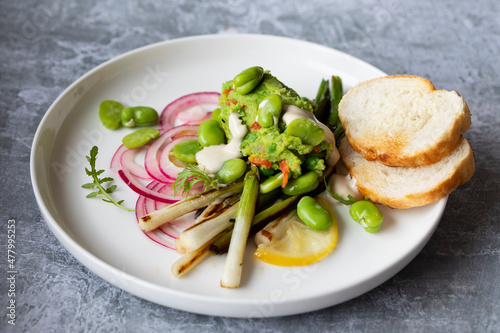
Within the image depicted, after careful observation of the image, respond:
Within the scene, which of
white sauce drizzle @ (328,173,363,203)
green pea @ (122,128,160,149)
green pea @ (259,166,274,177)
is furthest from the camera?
green pea @ (122,128,160,149)

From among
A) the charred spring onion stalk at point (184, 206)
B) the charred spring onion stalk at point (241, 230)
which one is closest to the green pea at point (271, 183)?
the charred spring onion stalk at point (241, 230)

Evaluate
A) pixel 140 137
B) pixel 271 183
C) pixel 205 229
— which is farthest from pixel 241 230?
pixel 140 137

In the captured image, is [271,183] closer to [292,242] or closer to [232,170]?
[232,170]

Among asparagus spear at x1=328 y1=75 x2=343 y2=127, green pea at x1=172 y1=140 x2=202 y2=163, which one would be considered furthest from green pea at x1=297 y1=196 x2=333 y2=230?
asparagus spear at x1=328 y1=75 x2=343 y2=127

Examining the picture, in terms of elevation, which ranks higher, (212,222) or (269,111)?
(269,111)

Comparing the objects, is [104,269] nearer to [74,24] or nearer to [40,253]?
[40,253]

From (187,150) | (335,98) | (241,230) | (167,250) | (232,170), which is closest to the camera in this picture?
(241,230)

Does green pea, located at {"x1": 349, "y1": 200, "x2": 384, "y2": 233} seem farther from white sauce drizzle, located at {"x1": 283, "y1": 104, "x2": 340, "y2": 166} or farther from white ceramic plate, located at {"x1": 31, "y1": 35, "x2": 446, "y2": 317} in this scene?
white sauce drizzle, located at {"x1": 283, "y1": 104, "x2": 340, "y2": 166}

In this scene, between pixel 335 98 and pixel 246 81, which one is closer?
pixel 246 81
